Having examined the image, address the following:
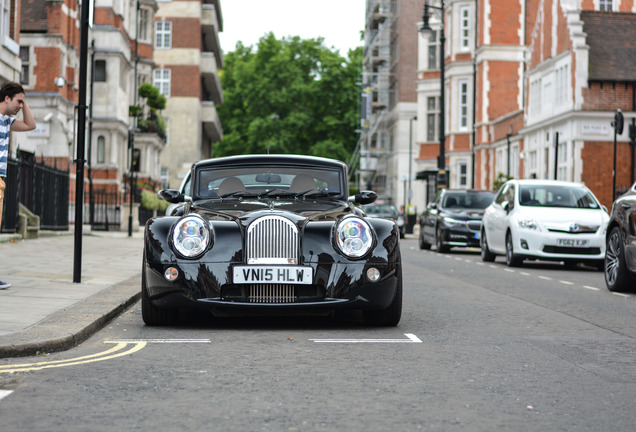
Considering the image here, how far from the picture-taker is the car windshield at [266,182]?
33.5 ft

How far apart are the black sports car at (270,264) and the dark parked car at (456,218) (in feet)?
59.7

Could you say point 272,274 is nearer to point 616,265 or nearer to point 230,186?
point 230,186

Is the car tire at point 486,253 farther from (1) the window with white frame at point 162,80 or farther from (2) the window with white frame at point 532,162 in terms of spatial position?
(1) the window with white frame at point 162,80

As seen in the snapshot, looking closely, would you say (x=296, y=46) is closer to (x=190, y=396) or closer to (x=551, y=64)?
(x=551, y=64)

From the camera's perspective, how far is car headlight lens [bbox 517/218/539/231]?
794 inches

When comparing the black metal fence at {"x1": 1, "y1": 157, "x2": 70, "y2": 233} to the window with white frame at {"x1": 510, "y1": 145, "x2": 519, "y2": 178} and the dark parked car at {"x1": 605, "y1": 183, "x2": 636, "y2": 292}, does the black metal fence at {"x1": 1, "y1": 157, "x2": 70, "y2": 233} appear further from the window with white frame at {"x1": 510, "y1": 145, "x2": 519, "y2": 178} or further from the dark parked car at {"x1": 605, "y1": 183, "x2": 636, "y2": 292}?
the window with white frame at {"x1": 510, "y1": 145, "x2": 519, "y2": 178}

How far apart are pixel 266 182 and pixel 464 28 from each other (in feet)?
187

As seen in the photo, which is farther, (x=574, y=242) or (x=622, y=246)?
(x=574, y=242)

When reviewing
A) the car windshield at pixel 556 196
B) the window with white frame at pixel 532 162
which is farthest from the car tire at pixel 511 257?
the window with white frame at pixel 532 162

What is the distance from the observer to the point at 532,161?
49.8m

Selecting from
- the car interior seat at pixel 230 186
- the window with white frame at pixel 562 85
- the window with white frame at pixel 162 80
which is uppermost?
the window with white frame at pixel 162 80

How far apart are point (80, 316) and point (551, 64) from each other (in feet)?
132

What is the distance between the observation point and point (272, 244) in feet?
28.3

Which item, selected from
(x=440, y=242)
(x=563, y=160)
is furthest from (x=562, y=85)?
(x=440, y=242)
